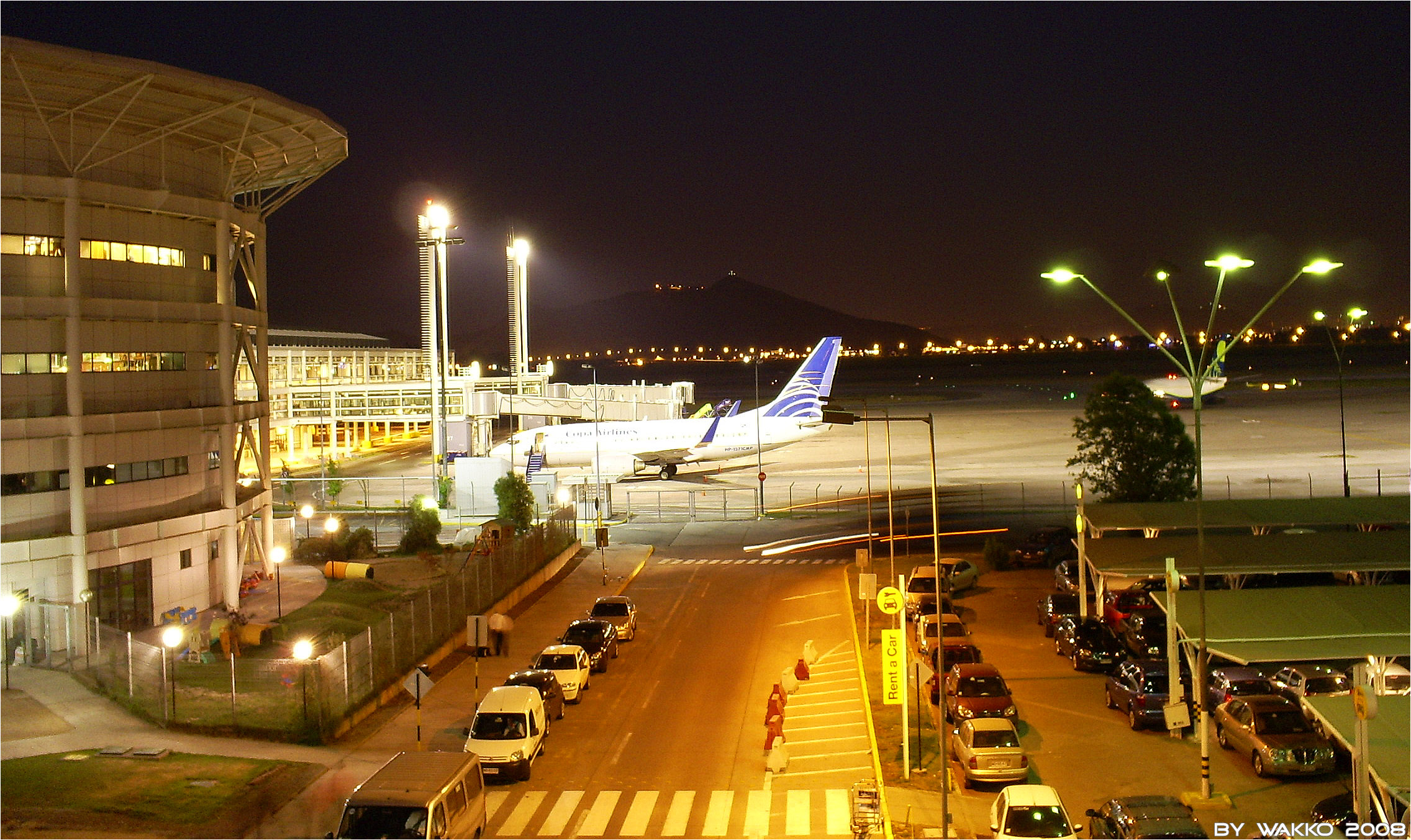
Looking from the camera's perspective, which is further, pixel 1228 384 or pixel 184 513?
pixel 1228 384

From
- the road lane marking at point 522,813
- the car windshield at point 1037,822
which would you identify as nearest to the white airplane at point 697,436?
the road lane marking at point 522,813

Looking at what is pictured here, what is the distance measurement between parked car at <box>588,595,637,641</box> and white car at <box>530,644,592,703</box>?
15.2 ft

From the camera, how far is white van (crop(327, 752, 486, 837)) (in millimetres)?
13836

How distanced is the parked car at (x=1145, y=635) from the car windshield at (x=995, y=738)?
32.3 ft

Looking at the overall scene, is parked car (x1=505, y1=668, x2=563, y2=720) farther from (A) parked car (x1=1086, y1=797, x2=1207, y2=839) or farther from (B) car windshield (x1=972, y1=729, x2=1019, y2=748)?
(A) parked car (x1=1086, y1=797, x2=1207, y2=839)

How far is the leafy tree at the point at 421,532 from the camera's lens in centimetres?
4550

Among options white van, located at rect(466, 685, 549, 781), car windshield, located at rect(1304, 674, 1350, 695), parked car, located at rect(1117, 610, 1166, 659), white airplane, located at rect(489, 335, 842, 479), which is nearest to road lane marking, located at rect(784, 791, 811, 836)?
white van, located at rect(466, 685, 549, 781)

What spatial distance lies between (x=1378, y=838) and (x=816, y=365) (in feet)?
175

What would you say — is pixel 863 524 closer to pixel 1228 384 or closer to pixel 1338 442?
pixel 1338 442

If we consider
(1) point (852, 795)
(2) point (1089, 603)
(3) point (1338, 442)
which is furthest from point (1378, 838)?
(3) point (1338, 442)

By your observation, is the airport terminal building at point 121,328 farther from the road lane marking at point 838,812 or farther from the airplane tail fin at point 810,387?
the airplane tail fin at point 810,387

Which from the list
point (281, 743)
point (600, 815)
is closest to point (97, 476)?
point (281, 743)

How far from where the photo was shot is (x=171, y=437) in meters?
32.5

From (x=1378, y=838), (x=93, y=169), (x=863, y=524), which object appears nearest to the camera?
(x=1378, y=838)
